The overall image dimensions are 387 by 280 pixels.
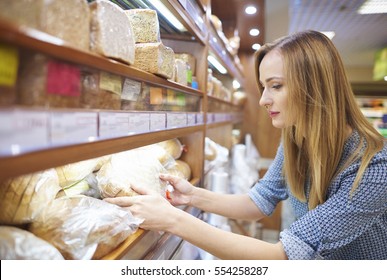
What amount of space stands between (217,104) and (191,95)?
821mm

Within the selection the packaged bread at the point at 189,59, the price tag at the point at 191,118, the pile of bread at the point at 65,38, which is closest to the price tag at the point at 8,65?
the pile of bread at the point at 65,38

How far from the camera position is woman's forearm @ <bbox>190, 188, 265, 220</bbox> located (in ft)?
4.29

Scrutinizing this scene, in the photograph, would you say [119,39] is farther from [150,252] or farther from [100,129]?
[150,252]

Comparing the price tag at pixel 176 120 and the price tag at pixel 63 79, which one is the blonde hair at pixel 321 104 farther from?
the price tag at pixel 63 79

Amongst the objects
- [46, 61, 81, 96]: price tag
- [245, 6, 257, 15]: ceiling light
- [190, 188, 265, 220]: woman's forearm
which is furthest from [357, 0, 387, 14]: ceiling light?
[46, 61, 81, 96]: price tag

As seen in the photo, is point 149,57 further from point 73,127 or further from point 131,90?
point 73,127

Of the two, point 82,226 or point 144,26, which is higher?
point 144,26

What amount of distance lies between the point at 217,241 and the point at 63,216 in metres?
0.43

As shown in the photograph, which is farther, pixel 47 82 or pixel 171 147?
pixel 171 147

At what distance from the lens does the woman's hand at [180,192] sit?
3.96ft

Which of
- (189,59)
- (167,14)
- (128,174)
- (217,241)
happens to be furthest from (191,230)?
(189,59)

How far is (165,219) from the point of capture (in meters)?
0.85

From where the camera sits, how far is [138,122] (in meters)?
0.78
